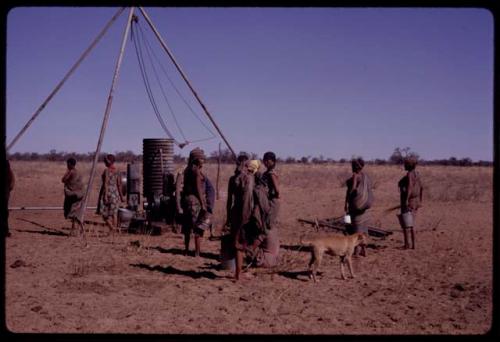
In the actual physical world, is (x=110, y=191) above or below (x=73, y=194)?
above

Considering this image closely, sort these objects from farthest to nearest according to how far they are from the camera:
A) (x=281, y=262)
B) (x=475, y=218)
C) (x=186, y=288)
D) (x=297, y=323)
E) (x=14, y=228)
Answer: (x=475, y=218), (x=14, y=228), (x=281, y=262), (x=186, y=288), (x=297, y=323)

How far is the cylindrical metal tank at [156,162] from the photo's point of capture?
11.1 m

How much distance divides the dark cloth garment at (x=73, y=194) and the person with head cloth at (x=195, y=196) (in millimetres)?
3080

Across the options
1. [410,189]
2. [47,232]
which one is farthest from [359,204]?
[47,232]

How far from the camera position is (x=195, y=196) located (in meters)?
8.28

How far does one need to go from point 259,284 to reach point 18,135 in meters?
6.48

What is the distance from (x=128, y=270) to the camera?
24.5 ft

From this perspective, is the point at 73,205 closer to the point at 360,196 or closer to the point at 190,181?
the point at 190,181

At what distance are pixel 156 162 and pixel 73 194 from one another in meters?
1.96

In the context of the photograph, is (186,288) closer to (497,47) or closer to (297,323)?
(297,323)

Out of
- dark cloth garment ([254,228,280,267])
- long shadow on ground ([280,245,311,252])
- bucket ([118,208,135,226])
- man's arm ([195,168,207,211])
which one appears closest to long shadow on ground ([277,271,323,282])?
dark cloth garment ([254,228,280,267])

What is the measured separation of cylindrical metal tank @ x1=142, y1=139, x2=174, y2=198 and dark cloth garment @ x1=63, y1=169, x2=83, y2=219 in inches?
63.1

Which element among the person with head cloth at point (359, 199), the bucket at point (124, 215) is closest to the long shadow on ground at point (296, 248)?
the person with head cloth at point (359, 199)
